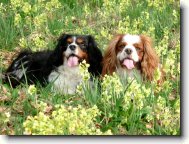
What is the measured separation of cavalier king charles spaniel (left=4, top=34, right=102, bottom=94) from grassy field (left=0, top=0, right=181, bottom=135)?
268 millimetres

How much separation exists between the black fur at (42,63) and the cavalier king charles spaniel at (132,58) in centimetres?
22

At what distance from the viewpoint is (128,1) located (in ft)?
32.0

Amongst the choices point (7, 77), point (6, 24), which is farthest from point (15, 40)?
point (7, 77)

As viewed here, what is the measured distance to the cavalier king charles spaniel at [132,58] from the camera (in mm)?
6750

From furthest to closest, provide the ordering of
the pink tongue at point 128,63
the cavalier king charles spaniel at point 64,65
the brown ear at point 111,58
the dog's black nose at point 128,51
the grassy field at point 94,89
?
the cavalier king charles spaniel at point 64,65 → the brown ear at point 111,58 → the pink tongue at point 128,63 → the dog's black nose at point 128,51 → the grassy field at point 94,89

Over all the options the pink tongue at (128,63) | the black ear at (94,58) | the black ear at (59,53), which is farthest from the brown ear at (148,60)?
the black ear at (59,53)

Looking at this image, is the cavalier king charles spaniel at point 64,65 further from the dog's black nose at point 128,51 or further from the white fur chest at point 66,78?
the dog's black nose at point 128,51

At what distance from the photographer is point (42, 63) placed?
7504 mm

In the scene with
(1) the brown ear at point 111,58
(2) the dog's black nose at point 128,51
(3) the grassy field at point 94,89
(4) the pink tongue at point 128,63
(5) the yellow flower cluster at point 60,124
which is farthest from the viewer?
(1) the brown ear at point 111,58

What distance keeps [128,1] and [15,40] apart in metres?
2.00

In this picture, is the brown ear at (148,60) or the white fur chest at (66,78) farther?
the white fur chest at (66,78)

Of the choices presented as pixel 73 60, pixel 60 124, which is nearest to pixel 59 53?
pixel 73 60

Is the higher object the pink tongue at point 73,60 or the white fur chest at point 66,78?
the pink tongue at point 73,60

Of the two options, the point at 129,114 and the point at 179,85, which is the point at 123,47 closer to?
the point at 179,85
